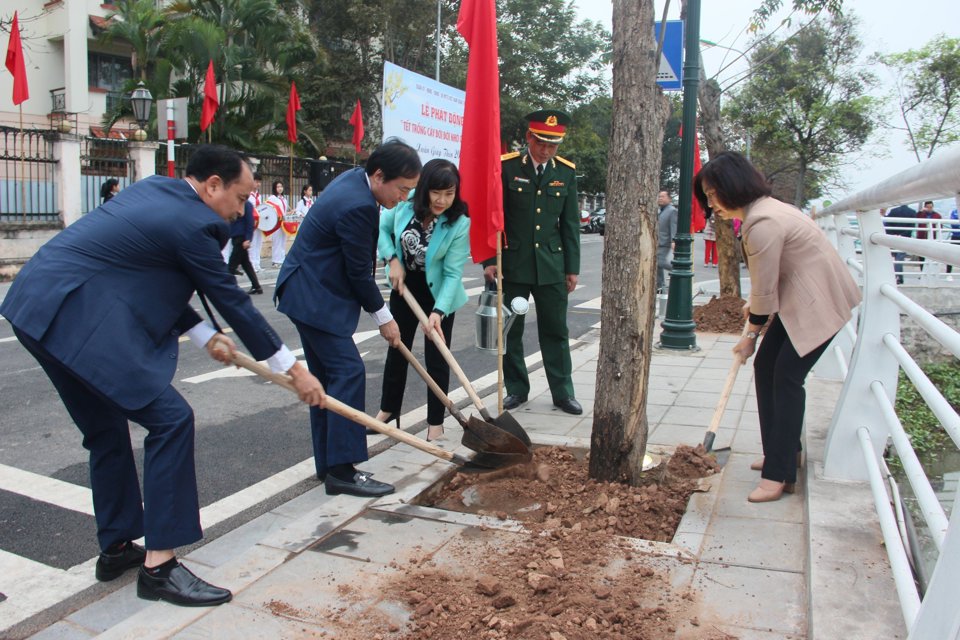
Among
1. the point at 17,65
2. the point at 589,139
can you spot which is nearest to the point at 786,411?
the point at 17,65

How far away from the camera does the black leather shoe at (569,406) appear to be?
5.65 metres

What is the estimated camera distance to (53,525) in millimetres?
3760

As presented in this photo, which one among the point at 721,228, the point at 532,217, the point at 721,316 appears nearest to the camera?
the point at 532,217

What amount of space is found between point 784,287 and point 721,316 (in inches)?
256

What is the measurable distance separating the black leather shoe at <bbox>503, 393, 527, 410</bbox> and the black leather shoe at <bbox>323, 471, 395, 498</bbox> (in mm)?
1864

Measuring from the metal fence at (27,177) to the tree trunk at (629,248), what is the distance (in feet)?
43.7

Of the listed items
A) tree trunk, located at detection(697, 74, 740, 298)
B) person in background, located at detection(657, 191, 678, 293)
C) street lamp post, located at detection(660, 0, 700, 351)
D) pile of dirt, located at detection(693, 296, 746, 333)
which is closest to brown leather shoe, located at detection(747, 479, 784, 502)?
street lamp post, located at detection(660, 0, 700, 351)

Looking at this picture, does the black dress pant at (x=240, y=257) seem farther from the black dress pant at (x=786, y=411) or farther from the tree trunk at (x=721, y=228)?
the black dress pant at (x=786, y=411)

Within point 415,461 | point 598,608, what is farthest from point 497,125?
point 598,608

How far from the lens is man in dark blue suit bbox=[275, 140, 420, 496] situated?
13.1 ft

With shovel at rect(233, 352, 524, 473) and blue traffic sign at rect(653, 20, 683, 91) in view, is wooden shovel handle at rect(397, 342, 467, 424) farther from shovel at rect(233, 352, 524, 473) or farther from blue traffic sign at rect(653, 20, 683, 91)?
blue traffic sign at rect(653, 20, 683, 91)

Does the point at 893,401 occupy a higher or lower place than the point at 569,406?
higher

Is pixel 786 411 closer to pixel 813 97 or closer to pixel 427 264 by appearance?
pixel 427 264

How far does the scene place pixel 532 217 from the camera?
5.63 m
